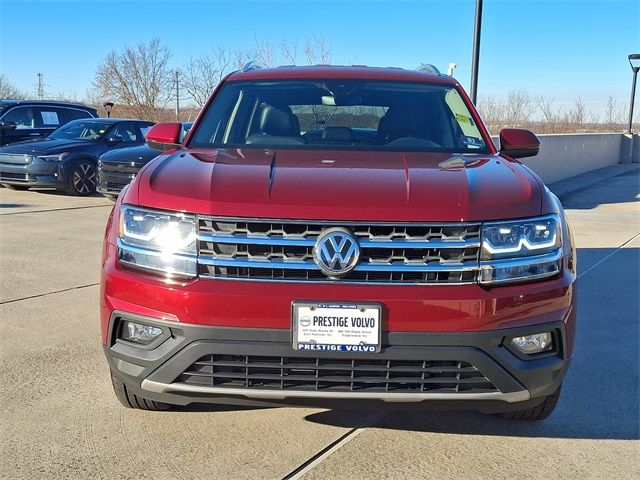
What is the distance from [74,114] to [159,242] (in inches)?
579

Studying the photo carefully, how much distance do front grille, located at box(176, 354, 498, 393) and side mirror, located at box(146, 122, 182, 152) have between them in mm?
1774

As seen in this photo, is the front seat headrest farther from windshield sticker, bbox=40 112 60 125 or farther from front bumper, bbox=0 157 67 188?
windshield sticker, bbox=40 112 60 125

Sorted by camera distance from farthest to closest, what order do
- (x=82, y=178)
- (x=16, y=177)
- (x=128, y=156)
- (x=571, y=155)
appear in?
1. (x=571, y=155)
2. (x=82, y=178)
3. (x=16, y=177)
4. (x=128, y=156)

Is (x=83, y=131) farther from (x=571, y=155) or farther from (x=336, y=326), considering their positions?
(x=571, y=155)

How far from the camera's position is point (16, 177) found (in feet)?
43.0

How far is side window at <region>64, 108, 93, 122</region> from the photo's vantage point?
53.0 ft

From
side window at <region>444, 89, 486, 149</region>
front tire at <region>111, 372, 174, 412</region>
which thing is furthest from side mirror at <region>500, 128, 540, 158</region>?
front tire at <region>111, 372, 174, 412</region>

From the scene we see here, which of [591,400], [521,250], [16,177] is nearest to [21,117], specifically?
[16,177]

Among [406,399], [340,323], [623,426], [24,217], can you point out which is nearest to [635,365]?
[623,426]

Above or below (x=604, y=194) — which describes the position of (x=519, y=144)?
above

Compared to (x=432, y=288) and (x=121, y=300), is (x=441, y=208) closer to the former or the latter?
(x=432, y=288)

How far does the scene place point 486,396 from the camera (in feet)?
8.99

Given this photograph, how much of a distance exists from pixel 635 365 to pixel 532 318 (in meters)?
2.04

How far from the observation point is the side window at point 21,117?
1513 centimetres
